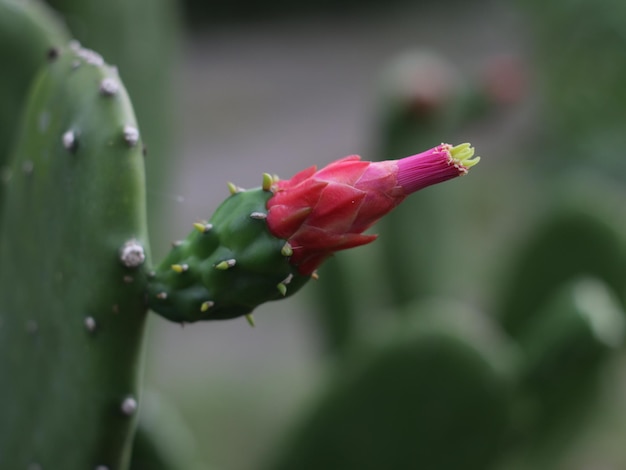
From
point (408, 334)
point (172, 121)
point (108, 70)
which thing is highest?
point (108, 70)

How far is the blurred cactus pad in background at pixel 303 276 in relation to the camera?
76cm

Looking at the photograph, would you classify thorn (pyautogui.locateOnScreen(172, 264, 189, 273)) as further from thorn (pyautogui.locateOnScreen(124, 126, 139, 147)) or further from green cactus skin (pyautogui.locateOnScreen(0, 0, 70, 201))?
green cactus skin (pyautogui.locateOnScreen(0, 0, 70, 201))

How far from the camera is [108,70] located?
0.86m

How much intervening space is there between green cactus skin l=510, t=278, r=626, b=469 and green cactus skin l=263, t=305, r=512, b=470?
85mm

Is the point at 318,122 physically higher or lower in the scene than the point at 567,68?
lower

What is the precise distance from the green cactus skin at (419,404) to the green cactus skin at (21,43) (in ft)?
2.60

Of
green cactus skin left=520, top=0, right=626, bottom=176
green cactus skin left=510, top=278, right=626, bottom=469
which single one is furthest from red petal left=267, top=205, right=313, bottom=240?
green cactus skin left=520, top=0, right=626, bottom=176

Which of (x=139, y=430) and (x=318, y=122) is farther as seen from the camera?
(x=318, y=122)

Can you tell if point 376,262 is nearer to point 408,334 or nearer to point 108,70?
point 408,334

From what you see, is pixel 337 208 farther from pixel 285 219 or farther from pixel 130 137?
pixel 130 137

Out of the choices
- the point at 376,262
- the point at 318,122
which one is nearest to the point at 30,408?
the point at 376,262

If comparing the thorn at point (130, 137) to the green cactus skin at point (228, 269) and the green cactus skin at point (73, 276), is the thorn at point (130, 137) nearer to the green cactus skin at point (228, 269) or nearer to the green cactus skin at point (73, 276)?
the green cactus skin at point (73, 276)

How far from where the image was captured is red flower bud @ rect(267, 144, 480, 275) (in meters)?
0.63

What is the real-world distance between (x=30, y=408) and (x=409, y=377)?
0.77 meters
